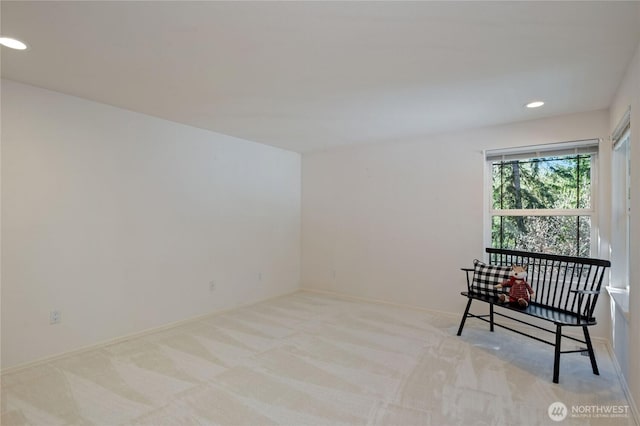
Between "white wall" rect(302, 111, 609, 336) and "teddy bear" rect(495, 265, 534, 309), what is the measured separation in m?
0.78

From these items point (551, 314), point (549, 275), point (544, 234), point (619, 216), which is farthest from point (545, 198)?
point (551, 314)

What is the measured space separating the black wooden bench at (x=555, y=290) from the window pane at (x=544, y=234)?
0.18 m

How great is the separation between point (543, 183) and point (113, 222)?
175 inches

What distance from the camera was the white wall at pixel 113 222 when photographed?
8.60 feet

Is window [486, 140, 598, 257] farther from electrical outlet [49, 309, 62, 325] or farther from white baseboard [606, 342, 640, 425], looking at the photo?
electrical outlet [49, 309, 62, 325]

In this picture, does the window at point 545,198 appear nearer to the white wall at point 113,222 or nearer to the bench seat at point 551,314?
the bench seat at point 551,314

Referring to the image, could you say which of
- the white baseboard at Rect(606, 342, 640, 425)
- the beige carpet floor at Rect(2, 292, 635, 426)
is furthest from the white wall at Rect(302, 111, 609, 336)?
the beige carpet floor at Rect(2, 292, 635, 426)

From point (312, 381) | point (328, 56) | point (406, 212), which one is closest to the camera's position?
point (328, 56)

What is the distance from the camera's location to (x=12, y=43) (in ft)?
6.62

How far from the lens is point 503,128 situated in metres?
3.70

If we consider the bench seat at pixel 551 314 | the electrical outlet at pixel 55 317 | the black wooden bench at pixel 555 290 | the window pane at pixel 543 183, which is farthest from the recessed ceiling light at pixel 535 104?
the electrical outlet at pixel 55 317

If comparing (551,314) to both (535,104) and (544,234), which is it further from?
(535,104)

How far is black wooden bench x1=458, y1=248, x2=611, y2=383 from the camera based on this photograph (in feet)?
8.14

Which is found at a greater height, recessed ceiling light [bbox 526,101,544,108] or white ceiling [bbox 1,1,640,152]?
white ceiling [bbox 1,1,640,152]
